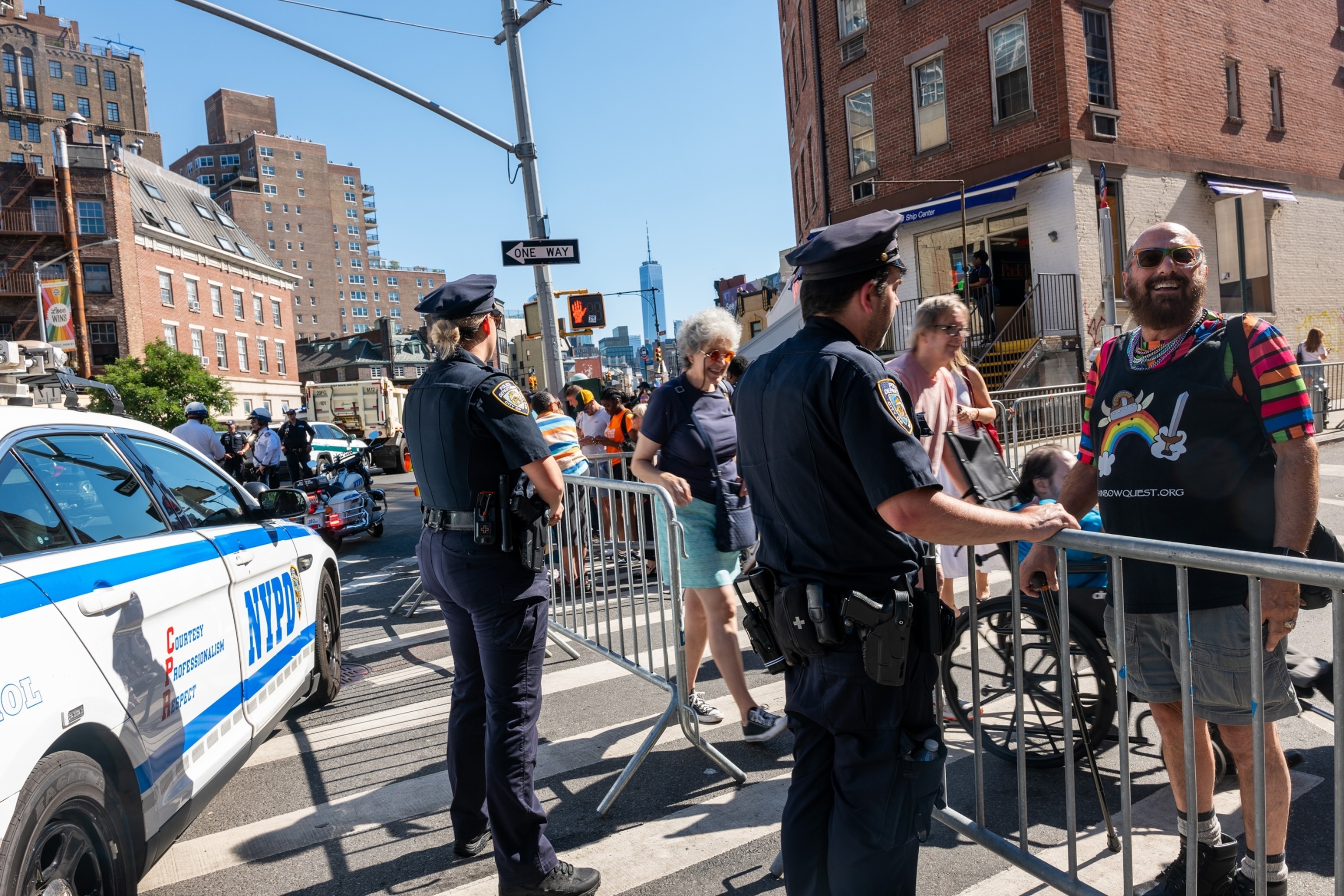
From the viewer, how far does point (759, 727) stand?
4227mm

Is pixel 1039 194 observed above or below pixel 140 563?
above

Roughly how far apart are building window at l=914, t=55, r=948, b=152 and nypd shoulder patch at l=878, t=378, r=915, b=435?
63.8 ft

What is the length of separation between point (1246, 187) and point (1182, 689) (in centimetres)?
2200

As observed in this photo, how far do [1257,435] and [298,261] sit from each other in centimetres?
12110

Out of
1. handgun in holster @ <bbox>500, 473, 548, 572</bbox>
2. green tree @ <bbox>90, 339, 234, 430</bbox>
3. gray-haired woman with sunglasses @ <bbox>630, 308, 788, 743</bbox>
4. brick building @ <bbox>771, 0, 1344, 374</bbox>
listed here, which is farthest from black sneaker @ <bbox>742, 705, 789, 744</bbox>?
green tree @ <bbox>90, 339, 234, 430</bbox>

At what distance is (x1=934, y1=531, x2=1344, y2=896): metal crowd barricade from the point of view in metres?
1.72

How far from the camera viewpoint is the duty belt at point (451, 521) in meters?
3.08

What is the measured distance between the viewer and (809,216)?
1024 inches

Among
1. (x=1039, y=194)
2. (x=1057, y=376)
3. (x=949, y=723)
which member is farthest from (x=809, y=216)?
(x=949, y=723)

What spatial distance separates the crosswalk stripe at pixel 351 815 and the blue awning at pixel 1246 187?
65.6ft

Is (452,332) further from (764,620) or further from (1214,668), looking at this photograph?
(1214,668)

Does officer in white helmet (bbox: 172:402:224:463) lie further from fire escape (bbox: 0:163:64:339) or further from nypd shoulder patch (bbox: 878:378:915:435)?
fire escape (bbox: 0:163:64:339)

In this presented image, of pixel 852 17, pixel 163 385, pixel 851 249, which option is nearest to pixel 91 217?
pixel 163 385

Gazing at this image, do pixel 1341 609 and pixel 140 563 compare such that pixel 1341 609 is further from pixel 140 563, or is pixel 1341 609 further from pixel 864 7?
pixel 864 7
